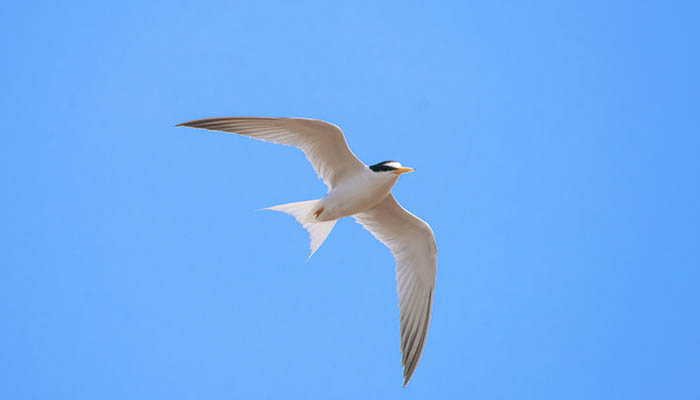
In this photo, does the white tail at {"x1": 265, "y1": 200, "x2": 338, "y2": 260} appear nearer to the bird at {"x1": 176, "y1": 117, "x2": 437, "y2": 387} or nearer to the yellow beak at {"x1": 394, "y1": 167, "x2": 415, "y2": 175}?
the bird at {"x1": 176, "y1": 117, "x2": 437, "y2": 387}

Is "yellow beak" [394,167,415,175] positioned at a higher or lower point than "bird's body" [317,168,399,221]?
higher

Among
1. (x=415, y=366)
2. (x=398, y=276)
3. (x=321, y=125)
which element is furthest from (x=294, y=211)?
(x=415, y=366)

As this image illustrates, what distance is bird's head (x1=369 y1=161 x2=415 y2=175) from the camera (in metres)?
5.91

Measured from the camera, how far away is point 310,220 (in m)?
6.36

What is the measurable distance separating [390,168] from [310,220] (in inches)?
39.1

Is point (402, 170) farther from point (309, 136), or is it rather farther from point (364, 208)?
point (309, 136)

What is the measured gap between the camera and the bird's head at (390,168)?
19.4 feet

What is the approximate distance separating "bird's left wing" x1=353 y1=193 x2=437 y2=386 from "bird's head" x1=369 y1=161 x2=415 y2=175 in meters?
0.57

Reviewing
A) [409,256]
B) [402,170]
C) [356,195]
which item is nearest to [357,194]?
[356,195]

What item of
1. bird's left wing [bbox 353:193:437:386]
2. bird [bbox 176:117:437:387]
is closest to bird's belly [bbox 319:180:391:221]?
bird [bbox 176:117:437:387]

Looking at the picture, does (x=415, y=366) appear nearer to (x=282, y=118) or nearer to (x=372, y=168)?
(x=372, y=168)

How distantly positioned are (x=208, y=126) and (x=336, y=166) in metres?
1.33

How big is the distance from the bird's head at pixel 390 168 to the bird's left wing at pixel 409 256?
1.87 ft

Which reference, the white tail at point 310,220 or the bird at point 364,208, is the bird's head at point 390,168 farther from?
the white tail at point 310,220
